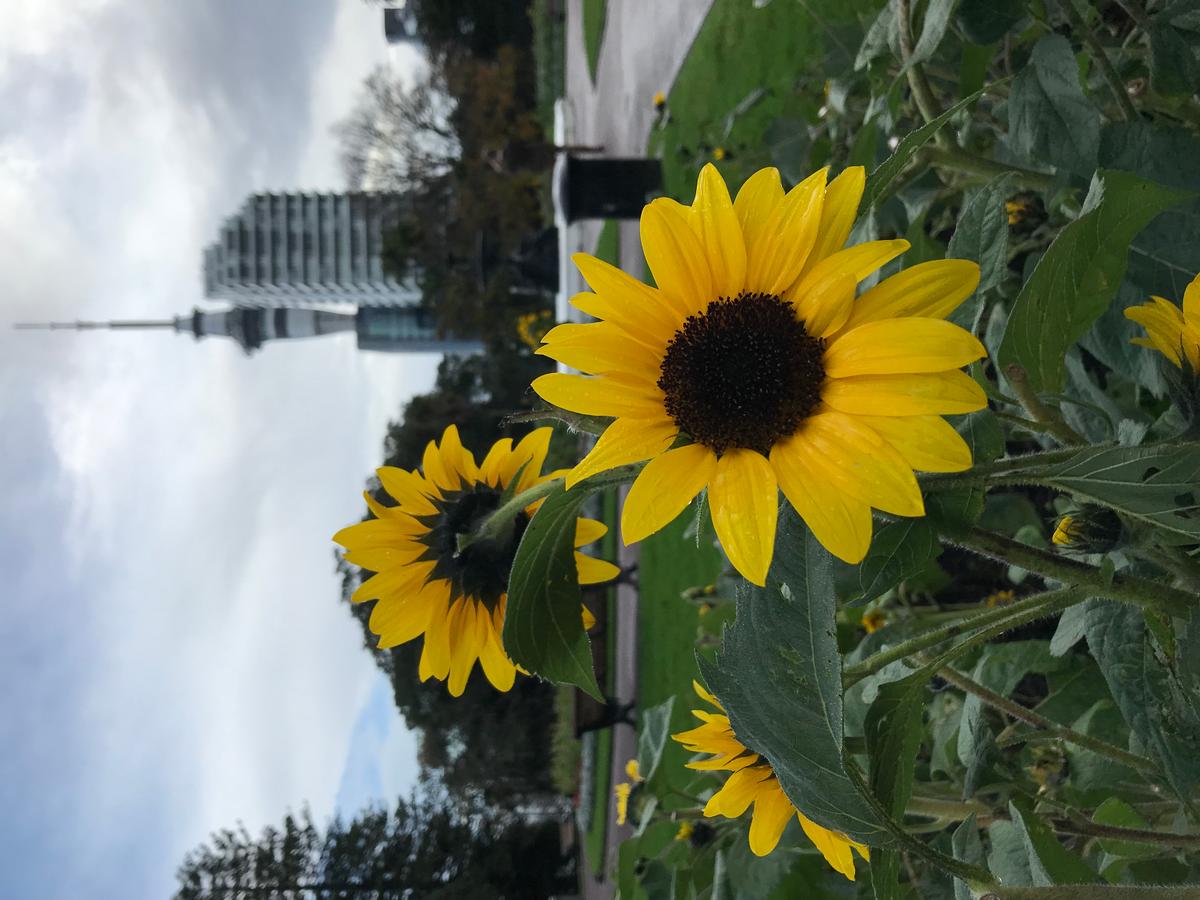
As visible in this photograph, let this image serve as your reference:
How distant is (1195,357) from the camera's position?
1063 millimetres

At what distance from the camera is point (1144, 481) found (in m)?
0.88

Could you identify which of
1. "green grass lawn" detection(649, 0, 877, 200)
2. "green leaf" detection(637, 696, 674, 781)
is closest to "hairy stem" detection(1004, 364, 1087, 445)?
"green leaf" detection(637, 696, 674, 781)

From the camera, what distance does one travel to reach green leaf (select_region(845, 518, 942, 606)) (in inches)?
38.1

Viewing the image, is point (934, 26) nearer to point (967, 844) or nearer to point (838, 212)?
point (838, 212)

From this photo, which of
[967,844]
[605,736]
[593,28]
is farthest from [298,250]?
[967,844]

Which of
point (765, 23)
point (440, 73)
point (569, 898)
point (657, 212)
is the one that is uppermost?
point (440, 73)

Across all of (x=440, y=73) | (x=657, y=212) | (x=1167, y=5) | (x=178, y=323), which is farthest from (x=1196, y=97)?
(x=178, y=323)

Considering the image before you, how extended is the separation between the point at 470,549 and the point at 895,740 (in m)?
0.78

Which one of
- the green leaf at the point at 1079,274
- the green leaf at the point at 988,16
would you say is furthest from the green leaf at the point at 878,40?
the green leaf at the point at 1079,274

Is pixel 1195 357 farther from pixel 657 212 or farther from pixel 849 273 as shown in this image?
pixel 657 212

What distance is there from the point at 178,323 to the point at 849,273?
1855 inches

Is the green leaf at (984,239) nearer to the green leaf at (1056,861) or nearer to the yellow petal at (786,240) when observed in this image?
the yellow petal at (786,240)

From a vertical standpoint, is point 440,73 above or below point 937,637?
above

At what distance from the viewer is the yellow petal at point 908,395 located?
0.80 meters
